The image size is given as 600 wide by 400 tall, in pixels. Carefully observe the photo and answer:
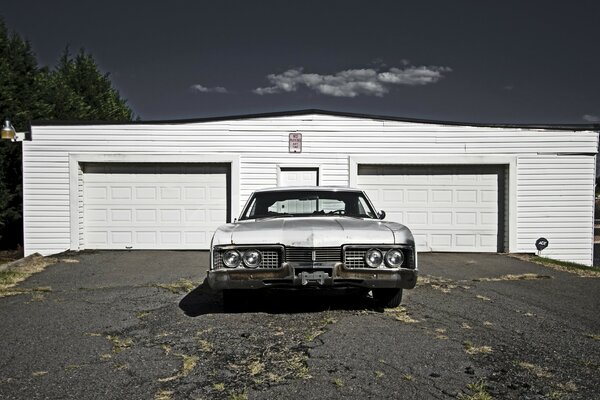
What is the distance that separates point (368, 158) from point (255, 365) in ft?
27.5

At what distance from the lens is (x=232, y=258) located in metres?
4.73

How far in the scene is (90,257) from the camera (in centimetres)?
1027

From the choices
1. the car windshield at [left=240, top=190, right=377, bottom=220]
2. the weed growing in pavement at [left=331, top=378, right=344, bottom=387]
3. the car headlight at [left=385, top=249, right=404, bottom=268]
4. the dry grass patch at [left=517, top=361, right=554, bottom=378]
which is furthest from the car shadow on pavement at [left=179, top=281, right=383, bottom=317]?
the dry grass patch at [left=517, top=361, right=554, bottom=378]

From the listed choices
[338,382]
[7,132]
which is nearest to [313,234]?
[338,382]

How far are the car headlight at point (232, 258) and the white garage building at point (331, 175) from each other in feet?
21.7

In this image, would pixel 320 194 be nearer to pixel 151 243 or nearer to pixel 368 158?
pixel 368 158

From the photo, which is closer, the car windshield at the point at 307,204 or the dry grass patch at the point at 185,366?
the dry grass patch at the point at 185,366

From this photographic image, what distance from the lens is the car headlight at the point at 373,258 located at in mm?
4688

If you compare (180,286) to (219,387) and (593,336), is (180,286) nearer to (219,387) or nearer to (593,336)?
(219,387)

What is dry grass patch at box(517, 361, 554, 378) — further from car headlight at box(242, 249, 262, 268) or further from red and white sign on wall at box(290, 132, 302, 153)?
red and white sign on wall at box(290, 132, 302, 153)

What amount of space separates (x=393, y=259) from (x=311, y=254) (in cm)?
80

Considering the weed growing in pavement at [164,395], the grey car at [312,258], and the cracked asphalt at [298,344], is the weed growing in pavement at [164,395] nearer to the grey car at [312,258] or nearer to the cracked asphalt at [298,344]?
the cracked asphalt at [298,344]

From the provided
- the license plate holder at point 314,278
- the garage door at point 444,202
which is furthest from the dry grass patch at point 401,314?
the garage door at point 444,202

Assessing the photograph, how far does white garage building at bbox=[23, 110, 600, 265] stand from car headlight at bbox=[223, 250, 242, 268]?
6.62 meters
